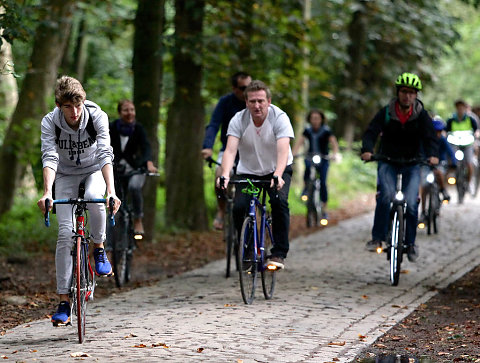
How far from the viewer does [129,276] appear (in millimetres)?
11547

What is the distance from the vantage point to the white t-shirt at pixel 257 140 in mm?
9703

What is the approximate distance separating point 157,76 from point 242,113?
16.3 feet

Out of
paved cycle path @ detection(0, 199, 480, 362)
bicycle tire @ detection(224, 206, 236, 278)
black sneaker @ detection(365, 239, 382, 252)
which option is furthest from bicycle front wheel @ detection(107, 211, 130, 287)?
black sneaker @ detection(365, 239, 382, 252)

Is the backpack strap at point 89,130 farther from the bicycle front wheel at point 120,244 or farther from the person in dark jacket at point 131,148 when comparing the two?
the person in dark jacket at point 131,148

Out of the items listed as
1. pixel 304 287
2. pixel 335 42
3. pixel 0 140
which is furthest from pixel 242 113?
pixel 335 42

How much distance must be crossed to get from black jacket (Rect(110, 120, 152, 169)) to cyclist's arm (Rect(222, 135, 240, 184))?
2.09 m

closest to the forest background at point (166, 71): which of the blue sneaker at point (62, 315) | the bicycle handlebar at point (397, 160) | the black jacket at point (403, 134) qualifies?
the blue sneaker at point (62, 315)

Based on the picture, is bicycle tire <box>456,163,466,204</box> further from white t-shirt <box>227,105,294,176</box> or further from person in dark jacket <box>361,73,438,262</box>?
white t-shirt <box>227,105,294,176</box>

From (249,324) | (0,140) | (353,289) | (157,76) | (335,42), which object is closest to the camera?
(249,324)

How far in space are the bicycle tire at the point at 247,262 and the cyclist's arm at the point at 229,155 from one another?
55 centimetres

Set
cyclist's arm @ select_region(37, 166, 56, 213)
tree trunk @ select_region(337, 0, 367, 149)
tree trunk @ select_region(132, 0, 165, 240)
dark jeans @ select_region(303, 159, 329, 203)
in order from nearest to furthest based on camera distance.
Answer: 1. cyclist's arm @ select_region(37, 166, 56, 213)
2. tree trunk @ select_region(132, 0, 165, 240)
3. dark jeans @ select_region(303, 159, 329, 203)
4. tree trunk @ select_region(337, 0, 367, 149)

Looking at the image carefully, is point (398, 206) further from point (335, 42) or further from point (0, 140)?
point (335, 42)

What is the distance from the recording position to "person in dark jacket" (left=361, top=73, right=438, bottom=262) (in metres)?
10.9

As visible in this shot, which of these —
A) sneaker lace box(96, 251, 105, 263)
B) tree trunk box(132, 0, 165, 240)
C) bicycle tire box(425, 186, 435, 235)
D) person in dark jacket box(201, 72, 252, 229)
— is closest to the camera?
sneaker lace box(96, 251, 105, 263)
